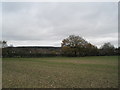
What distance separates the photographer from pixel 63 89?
593 cm

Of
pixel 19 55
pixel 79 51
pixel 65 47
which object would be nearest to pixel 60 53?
pixel 65 47

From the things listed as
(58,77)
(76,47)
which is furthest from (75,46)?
(58,77)

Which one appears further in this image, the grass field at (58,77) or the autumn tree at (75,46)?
the autumn tree at (75,46)

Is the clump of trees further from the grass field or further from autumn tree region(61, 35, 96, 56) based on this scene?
the grass field

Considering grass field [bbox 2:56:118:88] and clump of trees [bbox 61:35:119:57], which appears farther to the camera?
clump of trees [bbox 61:35:119:57]

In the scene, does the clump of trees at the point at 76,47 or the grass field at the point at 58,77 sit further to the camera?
the clump of trees at the point at 76,47

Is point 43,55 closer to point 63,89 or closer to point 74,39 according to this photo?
point 74,39

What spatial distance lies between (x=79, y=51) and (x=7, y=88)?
58.5m

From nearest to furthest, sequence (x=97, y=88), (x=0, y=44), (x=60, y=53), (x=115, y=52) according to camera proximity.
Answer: (x=97, y=88)
(x=0, y=44)
(x=60, y=53)
(x=115, y=52)

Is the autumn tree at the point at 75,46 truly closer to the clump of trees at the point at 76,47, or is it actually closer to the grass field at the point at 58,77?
the clump of trees at the point at 76,47

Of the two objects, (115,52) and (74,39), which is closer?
(74,39)

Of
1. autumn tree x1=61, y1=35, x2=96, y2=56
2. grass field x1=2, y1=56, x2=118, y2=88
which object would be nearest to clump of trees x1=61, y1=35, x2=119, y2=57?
autumn tree x1=61, y1=35, x2=96, y2=56

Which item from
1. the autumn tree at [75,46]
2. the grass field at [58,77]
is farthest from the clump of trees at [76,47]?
the grass field at [58,77]

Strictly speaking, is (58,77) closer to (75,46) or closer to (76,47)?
(76,47)
